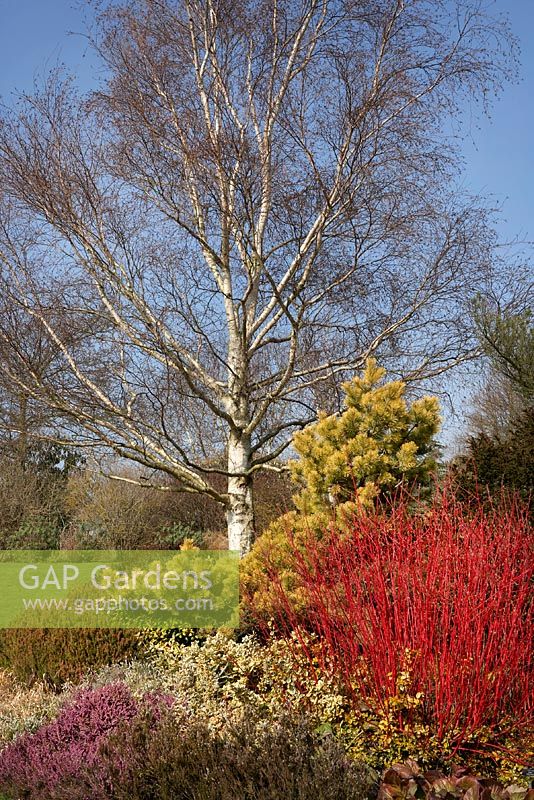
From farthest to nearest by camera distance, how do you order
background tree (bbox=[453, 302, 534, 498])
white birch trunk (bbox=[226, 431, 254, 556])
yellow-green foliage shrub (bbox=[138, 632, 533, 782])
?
white birch trunk (bbox=[226, 431, 254, 556]), background tree (bbox=[453, 302, 534, 498]), yellow-green foliage shrub (bbox=[138, 632, 533, 782])

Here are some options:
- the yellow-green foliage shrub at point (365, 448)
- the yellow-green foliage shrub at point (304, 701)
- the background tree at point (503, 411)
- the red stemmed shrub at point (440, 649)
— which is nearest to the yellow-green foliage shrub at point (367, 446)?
the yellow-green foliage shrub at point (365, 448)

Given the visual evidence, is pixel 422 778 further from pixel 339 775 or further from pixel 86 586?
pixel 86 586

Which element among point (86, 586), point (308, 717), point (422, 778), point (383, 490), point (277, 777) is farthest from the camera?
point (383, 490)

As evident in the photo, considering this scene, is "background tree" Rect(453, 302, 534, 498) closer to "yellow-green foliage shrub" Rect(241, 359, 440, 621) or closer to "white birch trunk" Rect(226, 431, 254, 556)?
"yellow-green foliage shrub" Rect(241, 359, 440, 621)

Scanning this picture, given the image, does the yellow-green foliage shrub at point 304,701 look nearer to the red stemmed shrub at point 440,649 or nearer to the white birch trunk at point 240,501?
the red stemmed shrub at point 440,649

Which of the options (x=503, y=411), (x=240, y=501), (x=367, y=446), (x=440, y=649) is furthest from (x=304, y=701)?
(x=503, y=411)

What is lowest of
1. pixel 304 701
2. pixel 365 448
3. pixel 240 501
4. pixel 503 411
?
pixel 304 701

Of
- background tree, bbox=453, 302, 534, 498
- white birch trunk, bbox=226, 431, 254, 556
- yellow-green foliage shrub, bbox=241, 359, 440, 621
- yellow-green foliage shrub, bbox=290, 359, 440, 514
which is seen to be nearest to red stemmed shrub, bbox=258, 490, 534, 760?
background tree, bbox=453, 302, 534, 498

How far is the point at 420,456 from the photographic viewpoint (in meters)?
7.92

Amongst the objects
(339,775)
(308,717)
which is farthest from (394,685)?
(339,775)

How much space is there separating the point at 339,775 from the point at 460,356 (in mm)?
6316

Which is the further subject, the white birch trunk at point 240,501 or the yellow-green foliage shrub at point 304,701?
the white birch trunk at point 240,501

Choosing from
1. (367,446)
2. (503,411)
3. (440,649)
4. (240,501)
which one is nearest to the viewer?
(440,649)

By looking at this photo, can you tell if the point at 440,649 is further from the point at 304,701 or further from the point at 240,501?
the point at 240,501
